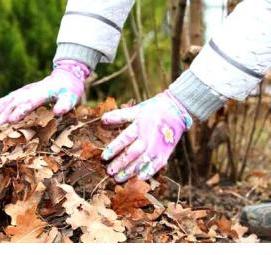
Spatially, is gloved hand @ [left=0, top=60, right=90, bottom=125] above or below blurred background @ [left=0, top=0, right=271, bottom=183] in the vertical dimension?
above

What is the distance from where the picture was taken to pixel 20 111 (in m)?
1.72

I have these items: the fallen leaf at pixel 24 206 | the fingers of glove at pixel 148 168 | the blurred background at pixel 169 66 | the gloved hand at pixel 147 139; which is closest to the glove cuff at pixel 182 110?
the gloved hand at pixel 147 139

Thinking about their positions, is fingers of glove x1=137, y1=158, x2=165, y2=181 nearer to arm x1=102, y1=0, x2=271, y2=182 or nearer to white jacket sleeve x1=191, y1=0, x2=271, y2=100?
arm x1=102, y1=0, x2=271, y2=182

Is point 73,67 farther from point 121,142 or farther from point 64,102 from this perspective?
point 121,142

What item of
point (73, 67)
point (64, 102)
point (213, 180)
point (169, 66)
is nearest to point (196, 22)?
point (213, 180)

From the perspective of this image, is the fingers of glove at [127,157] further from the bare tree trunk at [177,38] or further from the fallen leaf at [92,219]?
the bare tree trunk at [177,38]

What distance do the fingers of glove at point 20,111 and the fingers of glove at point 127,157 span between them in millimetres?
233

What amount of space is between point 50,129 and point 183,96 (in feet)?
1.06

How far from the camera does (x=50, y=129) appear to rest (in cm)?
175

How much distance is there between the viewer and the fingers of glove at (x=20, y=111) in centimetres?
172

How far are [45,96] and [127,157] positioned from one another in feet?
0.85

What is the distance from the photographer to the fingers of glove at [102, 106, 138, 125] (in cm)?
171

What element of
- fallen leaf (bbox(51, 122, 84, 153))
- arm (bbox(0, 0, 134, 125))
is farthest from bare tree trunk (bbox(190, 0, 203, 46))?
fallen leaf (bbox(51, 122, 84, 153))
